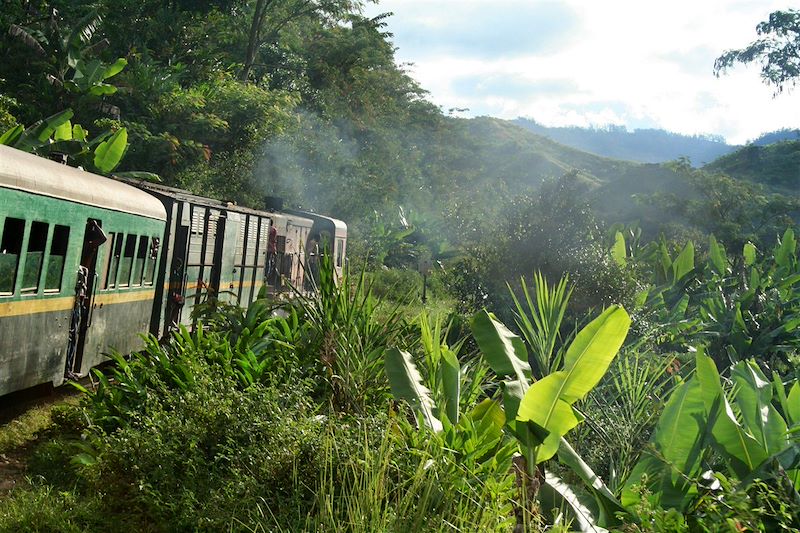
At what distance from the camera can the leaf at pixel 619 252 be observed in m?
14.1

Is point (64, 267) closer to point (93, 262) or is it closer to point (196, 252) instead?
point (93, 262)

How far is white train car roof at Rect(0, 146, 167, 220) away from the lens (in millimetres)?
8383

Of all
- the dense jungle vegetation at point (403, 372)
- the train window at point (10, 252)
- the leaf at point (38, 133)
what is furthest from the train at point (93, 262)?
the leaf at point (38, 133)

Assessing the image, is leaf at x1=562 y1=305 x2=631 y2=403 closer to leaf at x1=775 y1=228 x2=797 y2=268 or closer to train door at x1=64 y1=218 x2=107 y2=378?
train door at x1=64 y1=218 x2=107 y2=378

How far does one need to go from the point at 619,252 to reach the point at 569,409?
9.30 metres

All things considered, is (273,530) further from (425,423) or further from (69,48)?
(69,48)

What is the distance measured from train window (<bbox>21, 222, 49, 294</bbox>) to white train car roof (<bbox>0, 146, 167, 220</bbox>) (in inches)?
13.4

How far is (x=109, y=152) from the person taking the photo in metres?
15.9

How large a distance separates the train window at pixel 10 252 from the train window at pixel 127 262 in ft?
9.79

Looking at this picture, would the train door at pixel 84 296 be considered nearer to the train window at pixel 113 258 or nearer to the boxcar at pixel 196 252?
the train window at pixel 113 258

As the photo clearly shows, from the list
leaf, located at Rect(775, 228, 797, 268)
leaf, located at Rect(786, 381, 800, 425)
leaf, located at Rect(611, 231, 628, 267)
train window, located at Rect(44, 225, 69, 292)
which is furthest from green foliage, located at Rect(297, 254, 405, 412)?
leaf, located at Rect(775, 228, 797, 268)

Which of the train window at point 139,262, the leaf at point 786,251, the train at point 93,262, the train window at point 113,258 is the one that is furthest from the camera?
the leaf at point 786,251

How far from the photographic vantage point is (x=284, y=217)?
66.7 ft

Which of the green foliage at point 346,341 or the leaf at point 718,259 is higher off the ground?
the leaf at point 718,259
